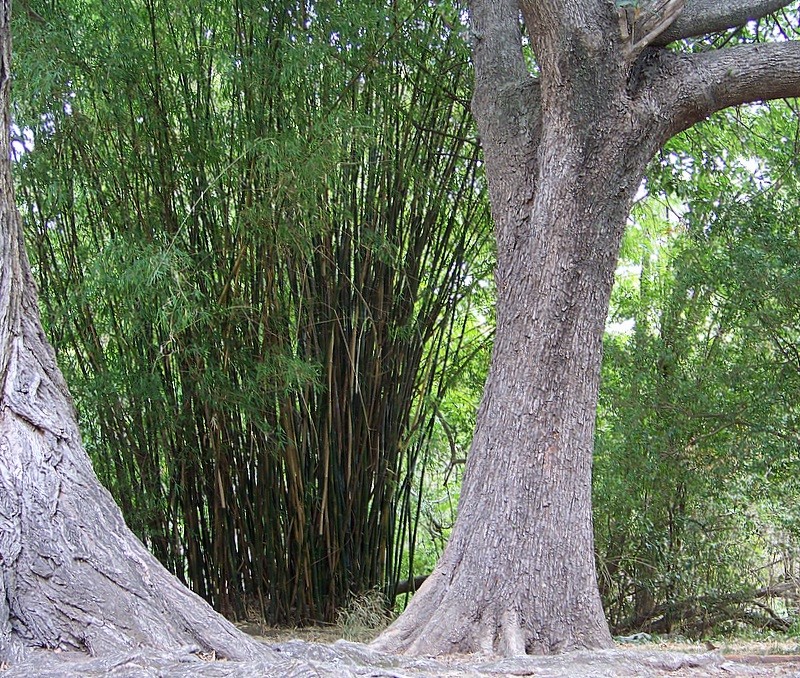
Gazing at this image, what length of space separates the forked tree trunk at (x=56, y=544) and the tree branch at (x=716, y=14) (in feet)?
7.26

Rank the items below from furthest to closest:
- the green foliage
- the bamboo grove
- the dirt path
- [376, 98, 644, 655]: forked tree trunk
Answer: the green foliage → the bamboo grove → [376, 98, 644, 655]: forked tree trunk → the dirt path

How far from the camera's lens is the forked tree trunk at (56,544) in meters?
1.78

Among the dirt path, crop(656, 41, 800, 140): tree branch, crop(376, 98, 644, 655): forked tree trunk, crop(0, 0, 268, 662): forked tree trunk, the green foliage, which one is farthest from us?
the green foliage

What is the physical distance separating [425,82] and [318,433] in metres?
1.77

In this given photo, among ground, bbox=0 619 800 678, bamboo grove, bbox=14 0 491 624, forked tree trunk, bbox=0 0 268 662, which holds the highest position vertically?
bamboo grove, bbox=14 0 491 624

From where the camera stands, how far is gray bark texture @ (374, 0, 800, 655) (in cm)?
260

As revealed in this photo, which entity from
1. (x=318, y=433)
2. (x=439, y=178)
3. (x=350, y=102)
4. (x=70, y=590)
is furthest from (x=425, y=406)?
(x=70, y=590)

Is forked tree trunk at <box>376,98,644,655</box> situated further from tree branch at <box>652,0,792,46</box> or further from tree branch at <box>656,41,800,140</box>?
tree branch at <box>652,0,792,46</box>

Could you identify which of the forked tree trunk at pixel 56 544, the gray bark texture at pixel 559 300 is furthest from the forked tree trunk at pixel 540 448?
the forked tree trunk at pixel 56 544

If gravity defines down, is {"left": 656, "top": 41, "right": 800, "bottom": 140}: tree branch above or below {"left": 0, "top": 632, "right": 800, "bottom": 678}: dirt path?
above

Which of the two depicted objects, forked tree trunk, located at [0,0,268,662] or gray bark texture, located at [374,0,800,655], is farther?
gray bark texture, located at [374,0,800,655]

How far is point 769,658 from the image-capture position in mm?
2578

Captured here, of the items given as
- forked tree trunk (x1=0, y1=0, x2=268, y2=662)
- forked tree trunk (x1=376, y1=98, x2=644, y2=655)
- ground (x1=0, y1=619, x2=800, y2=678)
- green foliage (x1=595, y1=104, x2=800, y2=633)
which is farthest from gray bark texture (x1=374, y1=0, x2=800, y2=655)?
green foliage (x1=595, y1=104, x2=800, y2=633)

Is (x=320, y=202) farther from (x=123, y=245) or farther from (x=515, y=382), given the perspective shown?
(x=515, y=382)
